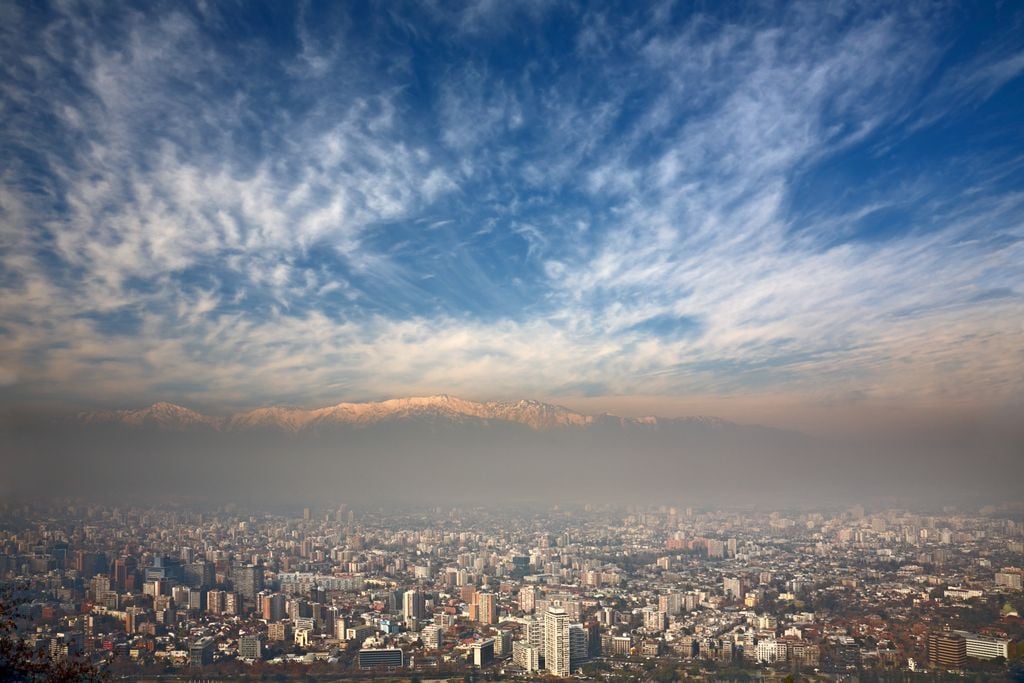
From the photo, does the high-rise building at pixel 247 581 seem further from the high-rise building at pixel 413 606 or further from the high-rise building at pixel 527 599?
the high-rise building at pixel 527 599

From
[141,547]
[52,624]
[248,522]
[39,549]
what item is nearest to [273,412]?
[248,522]

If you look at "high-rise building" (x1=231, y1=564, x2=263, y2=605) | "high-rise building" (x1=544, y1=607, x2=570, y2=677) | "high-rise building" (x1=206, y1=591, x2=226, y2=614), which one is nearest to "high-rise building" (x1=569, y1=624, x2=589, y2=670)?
"high-rise building" (x1=544, y1=607, x2=570, y2=677)

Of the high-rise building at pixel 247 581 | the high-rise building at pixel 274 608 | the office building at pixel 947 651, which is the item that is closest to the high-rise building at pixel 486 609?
the high-rise building at pixel 274 608

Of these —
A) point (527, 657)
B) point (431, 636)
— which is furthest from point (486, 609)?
point (527, 657)

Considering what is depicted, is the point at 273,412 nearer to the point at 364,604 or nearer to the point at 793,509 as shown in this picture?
the point at 364,604

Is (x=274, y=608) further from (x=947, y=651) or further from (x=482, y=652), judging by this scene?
(x=947, y=651)
